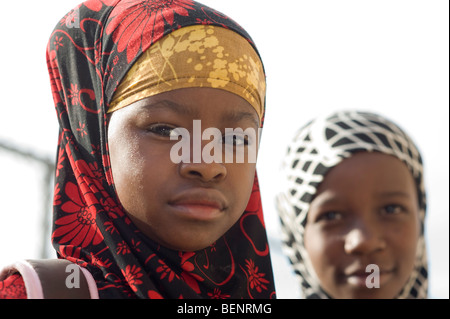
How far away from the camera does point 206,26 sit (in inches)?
71.6

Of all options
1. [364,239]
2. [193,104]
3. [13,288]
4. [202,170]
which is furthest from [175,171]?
[364,239]

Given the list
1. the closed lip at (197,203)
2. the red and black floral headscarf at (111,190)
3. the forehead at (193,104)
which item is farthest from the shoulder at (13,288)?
the forehead at (193,104)

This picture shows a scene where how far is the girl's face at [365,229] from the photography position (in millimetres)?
2580

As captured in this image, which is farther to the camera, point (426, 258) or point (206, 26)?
point (426, 258)

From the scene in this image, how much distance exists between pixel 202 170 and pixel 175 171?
0.25 feet

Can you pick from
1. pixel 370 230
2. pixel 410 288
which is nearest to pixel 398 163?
pixel 370 230

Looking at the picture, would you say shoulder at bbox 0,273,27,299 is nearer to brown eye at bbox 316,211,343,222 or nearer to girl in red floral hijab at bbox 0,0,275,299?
girl in red floral hijab at bbox 0,0,275,299

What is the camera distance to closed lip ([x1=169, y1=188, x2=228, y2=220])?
5.26 feet

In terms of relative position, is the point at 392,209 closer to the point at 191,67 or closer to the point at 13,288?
the point at 191,67

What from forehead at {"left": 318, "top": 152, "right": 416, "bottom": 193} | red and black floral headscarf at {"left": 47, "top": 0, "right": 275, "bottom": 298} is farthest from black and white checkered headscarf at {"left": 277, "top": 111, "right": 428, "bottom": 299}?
red and black floral headscarf at {"left": 47, "top": 0, "right": 275, "bottom": 298}

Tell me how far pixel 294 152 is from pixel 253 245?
125cm

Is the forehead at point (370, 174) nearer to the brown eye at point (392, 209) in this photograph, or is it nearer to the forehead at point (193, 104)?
the brown eye at point (392, 209)

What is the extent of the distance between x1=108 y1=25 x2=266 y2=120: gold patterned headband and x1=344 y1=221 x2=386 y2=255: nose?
99cm
